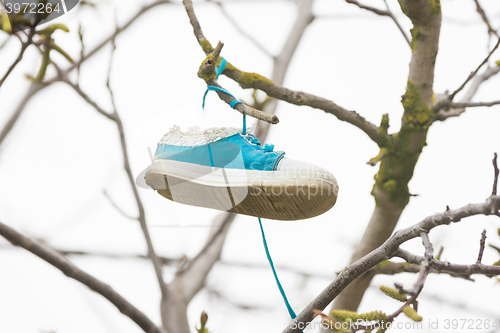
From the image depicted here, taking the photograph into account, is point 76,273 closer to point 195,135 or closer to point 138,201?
point 195,135

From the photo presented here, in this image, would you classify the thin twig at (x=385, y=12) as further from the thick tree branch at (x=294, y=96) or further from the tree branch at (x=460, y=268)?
the tree branch at (x=460, y=268)

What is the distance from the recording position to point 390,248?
98 centimetres

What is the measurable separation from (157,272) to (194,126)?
1.07 metres

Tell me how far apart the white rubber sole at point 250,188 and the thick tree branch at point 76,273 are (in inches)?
15.3

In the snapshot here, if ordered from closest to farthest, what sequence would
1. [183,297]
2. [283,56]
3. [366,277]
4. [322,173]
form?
[322,173] → [366,277] → [183,297] → [283,56]

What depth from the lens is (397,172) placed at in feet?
6.78

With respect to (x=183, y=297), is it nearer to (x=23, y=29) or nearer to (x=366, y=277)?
(x=366, y=277)

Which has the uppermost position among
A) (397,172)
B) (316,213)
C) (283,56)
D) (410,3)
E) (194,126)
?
(283,56)

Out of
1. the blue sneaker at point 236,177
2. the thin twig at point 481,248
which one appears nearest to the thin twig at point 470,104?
the blue sneaker at point 236,177

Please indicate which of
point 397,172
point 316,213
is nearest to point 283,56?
point 397,172

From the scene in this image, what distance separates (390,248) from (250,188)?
0.55 m

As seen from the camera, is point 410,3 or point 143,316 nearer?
point 143,316

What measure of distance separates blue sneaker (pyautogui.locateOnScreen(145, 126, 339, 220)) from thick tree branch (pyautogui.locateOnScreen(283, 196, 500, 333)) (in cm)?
39

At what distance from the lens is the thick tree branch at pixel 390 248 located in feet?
2.72
